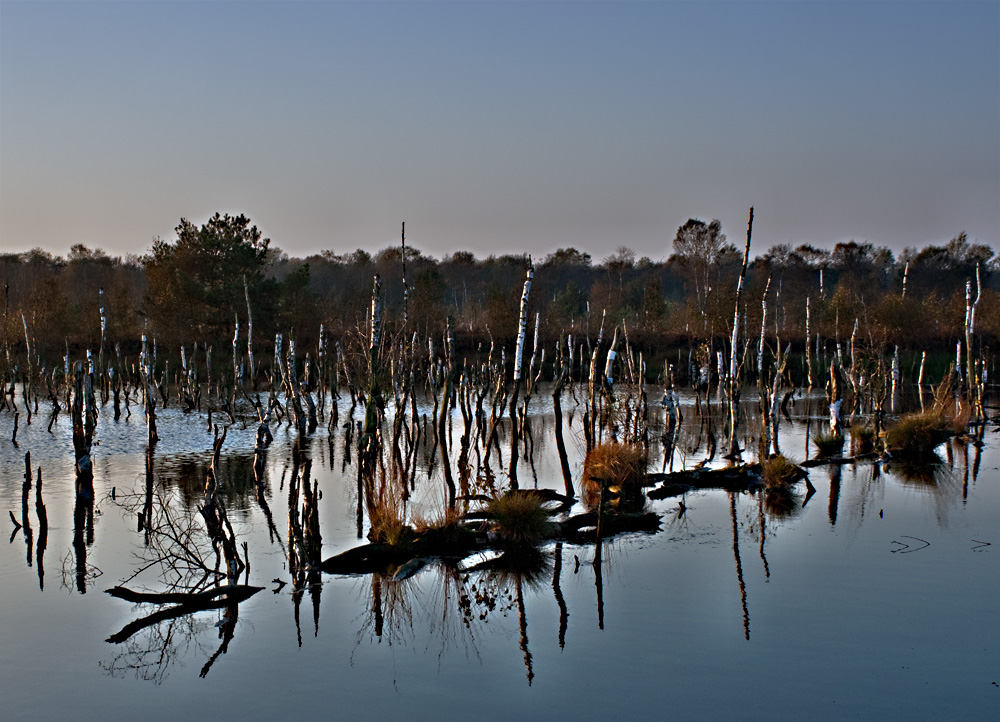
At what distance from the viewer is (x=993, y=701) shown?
25.3ft

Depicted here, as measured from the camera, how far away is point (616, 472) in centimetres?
1620

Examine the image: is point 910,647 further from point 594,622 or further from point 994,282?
point 994,282

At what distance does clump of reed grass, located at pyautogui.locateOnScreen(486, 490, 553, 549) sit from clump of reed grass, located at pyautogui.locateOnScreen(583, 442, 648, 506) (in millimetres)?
3155

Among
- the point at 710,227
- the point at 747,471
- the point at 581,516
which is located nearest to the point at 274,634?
the point at 581,516

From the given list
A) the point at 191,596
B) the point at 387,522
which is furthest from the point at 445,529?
the point at 191,596

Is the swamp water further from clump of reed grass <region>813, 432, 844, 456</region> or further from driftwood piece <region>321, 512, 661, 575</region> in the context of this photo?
clump of reed grass <region>813, 432, 844, 456</region>

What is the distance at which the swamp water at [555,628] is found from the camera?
7.86 metres

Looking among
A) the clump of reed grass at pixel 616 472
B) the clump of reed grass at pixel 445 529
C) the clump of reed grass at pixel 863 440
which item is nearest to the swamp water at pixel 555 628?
the clump of reed grass at pixel 445 529

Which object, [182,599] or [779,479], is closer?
[182,599]

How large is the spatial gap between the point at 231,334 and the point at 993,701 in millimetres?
39292

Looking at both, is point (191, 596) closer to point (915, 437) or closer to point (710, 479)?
point (710, 479)

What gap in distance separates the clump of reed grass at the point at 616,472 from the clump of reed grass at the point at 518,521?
3155 mm

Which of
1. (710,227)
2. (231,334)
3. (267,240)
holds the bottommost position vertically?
(231,334)

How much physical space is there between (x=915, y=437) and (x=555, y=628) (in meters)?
17.2
